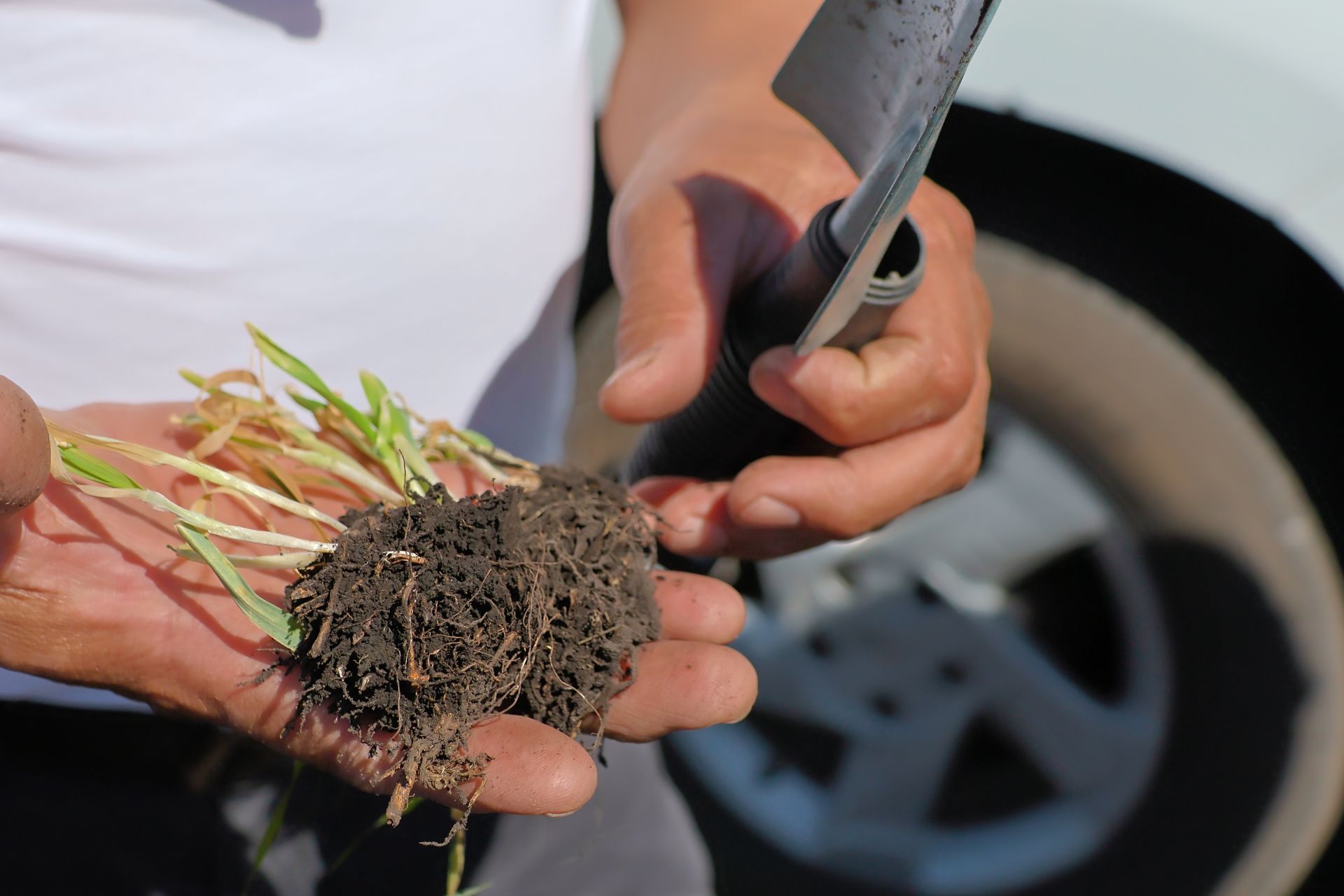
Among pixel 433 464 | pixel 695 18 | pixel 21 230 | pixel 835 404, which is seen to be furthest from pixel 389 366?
pixel 695 18

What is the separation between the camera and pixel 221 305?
129cm

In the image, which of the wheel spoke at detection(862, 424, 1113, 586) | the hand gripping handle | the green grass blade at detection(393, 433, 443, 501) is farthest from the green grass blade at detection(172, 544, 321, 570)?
the wheel spoke at detection(862, 424, 1113, 586)

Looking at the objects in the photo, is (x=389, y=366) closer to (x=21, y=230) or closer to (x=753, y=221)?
(x=21, y=230)

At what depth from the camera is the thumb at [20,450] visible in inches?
30.4

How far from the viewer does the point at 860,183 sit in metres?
1.17

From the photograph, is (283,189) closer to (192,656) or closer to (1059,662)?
(192,656)

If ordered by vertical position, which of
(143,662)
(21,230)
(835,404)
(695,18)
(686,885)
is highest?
(695,18)

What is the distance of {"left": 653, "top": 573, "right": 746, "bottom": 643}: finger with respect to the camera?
1.22m

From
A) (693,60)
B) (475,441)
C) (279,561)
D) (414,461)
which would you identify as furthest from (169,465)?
(693,60)

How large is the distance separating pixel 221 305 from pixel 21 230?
25 cm

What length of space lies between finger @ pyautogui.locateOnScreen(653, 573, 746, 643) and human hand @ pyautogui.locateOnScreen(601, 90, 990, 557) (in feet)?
0.41

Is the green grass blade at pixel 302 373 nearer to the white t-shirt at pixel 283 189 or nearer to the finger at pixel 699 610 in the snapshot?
the white t-shirt at pixel 283 189

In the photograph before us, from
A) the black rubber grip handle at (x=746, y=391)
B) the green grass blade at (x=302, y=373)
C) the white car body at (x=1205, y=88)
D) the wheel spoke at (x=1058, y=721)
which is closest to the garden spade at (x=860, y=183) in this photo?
the black rubber grip handle at (x=746, y=391)

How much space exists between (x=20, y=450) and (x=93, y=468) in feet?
0.71
